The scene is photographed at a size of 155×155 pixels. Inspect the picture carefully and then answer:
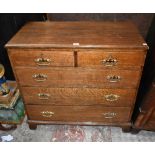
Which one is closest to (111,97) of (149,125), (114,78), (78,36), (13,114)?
(114,78)

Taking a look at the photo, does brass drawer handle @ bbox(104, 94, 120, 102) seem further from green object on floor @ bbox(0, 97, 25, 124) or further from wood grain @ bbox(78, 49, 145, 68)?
green object on floor @ bbox(0, 97, 25, 124)

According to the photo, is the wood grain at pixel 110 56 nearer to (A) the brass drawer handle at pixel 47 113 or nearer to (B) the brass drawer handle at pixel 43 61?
(B) the brass drawer handle at pixel 43 61

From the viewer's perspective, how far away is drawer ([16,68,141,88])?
152cm

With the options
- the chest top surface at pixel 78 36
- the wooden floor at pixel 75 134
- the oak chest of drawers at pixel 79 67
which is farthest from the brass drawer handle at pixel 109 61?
the wooden floor at pixel 75 134

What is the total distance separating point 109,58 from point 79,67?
0.25 metres

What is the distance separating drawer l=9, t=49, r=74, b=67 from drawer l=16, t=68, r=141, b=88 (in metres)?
0.06

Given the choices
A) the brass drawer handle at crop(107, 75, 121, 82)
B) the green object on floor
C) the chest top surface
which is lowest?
the green object on floor

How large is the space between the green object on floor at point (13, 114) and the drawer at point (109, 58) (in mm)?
1052

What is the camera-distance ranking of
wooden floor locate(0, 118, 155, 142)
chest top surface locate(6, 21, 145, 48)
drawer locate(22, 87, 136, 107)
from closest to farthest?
chest top surface locate(6, 21, 145, 48) → drawer locate(22, 87, 136, 107) → wooden floor locate(0, 118, 155, 142)

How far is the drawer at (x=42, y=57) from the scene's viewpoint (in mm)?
1412

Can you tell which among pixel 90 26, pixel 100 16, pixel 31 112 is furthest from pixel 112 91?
pixel 31 112

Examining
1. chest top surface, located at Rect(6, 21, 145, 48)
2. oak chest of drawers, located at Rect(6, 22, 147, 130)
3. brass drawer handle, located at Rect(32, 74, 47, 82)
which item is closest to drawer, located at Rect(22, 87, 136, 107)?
oak chest of drawers, located at Rect(6, 22, 147, 130)

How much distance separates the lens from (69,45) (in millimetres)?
1361

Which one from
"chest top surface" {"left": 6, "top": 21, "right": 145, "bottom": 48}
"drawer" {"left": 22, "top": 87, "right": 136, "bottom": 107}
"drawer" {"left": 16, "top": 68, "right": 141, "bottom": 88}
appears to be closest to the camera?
"chest top surface" {"left": 6, "top": 21, "right": 145, "bottom": 48}
